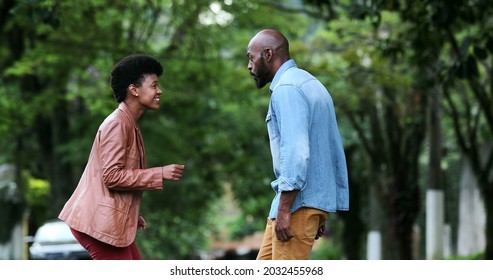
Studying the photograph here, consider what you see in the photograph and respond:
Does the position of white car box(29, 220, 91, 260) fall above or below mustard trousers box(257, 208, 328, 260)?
above

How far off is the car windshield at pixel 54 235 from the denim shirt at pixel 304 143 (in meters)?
17.3

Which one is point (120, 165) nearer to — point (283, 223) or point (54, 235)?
point (283, 223)

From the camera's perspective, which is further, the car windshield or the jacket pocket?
the car windshield

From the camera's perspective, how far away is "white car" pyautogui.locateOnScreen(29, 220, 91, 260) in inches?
875

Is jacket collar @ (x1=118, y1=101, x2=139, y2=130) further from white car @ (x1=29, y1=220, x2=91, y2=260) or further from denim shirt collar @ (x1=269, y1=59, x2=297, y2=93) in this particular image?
white car @ (x1=29, y1=220, x2=91, y2=260)

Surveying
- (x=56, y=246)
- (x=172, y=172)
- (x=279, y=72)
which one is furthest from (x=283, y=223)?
(x=56, y=246)

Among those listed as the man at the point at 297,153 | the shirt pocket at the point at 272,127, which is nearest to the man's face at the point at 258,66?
the man at the point at 297,153

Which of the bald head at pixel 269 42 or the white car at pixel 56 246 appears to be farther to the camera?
the white car at pixel 56 246

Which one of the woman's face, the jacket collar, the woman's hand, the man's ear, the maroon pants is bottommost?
the maroon pants

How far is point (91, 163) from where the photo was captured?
6.60 meters

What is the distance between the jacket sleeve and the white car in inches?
609

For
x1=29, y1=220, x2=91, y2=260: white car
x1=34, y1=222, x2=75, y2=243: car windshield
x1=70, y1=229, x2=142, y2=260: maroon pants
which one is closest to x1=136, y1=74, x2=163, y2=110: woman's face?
x1=70, y1=229, x2=142, y2=260: maroon pants

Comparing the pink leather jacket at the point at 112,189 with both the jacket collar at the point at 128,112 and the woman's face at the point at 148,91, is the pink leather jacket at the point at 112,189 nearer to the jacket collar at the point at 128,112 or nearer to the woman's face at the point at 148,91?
the jacket collar at the point at 128,112

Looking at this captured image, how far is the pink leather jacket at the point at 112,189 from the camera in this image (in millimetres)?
6457
